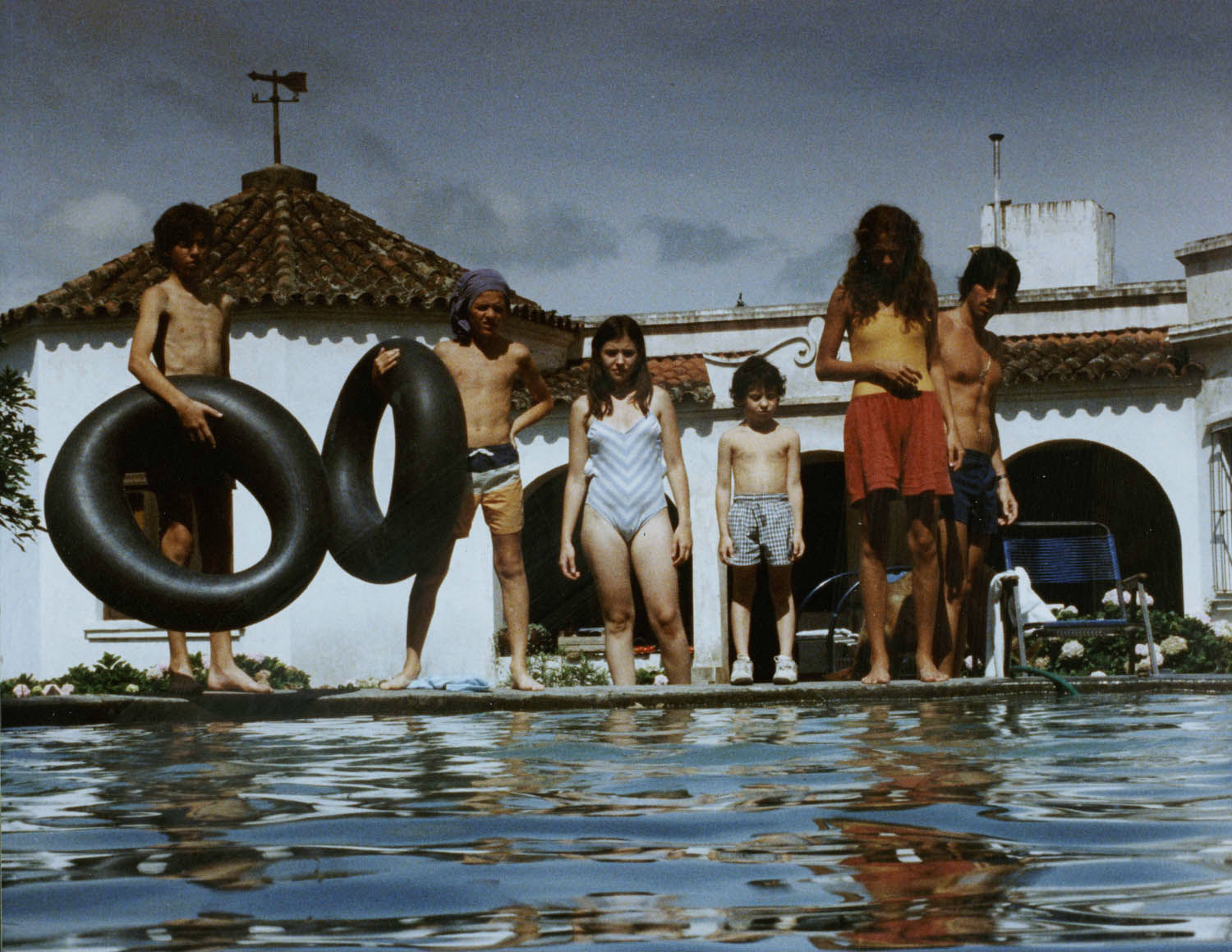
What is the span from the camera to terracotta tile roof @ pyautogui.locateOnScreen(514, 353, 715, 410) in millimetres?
13992

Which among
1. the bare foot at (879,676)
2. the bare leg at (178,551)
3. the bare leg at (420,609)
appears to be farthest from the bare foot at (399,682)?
the bare foot at (879,676)

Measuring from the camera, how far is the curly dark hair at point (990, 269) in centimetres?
702

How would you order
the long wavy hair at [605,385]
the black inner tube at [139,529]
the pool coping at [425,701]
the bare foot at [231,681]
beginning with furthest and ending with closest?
1. the long wavy hair at [605,385]
2. the bare foot at [231,681]
3. the pool coping at [425,701]
4. the black inner tube at [139,529]

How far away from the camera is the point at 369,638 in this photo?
13.5 m

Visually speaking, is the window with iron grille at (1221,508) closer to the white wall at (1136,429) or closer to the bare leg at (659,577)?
the white wall at (1136,429)

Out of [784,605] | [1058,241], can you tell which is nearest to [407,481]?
[784,605]

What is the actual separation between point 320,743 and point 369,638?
855 cm

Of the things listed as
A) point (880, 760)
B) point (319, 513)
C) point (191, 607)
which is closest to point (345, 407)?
point (319, 513)

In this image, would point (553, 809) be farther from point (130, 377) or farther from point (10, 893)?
point (130, 377)

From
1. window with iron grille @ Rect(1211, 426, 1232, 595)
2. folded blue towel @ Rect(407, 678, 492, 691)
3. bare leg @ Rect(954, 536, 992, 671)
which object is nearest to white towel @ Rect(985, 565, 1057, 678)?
bare leg @ Rect(954, 536, 992, 671)

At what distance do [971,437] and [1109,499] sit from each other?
28.3ft

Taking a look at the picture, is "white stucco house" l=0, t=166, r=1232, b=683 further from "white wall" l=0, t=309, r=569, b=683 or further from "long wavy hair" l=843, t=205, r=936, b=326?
"long wavy hair" l=843, t=205, r=936, b=326

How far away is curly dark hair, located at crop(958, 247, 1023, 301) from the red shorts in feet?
1.94

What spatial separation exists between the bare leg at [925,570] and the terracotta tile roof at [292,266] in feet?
24.9
